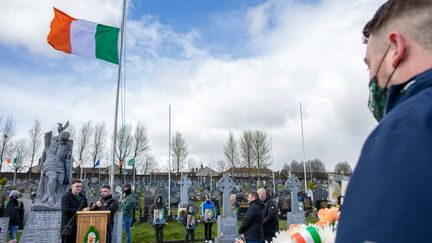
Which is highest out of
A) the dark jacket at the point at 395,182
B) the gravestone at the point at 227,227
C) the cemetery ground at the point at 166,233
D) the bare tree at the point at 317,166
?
the bare tree at the point at 317,166

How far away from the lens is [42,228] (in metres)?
9.58

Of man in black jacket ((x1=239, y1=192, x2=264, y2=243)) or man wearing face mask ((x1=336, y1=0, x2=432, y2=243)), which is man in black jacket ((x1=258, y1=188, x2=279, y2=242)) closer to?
man in black jacket ((x1=239, y1=192, x2=264, y2=243))

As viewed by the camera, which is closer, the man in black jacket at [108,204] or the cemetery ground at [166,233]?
the man in black jacket at [108,204]

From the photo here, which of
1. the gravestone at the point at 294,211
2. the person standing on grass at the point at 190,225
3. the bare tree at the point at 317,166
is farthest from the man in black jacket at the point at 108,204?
the bare tree at the point at 317,166

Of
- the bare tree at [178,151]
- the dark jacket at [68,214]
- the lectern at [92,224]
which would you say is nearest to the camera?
the dark jacket at [68,214]

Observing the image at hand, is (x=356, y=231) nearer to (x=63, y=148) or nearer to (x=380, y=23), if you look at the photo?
(x=380, y=23)

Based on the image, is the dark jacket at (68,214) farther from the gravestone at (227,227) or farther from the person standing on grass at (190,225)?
the person standing on grass at (190,225)

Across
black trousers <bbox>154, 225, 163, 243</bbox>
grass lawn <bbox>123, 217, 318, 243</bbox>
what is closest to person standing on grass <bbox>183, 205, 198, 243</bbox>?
grass lawn <bbox>123, 217, 318, 243</bbox>

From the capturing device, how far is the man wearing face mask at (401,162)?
742mm

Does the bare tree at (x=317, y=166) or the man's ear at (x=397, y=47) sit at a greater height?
the bare tree at (x=317, y=166)

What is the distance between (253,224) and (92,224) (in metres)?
3.94

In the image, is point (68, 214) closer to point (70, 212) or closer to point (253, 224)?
point (70, 212)

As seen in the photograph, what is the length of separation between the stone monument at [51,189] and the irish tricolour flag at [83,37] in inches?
128

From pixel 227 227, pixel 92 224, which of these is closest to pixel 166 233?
pixel 227 227
